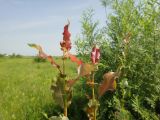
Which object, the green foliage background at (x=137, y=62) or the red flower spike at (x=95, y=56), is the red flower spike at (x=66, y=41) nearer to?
the red flower spike at (x=95, y=56)

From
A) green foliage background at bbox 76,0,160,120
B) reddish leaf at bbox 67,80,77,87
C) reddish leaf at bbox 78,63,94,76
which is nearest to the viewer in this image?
reddish leaf at bbox 78,63,94,76

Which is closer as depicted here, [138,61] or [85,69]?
[85,69]

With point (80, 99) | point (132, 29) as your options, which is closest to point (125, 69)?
point (132, 29)

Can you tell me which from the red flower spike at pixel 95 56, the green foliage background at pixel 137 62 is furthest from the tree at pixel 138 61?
the red flower spike at pixel 95 56

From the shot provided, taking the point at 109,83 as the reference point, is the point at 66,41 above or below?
above

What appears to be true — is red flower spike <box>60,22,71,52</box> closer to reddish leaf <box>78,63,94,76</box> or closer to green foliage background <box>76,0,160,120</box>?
reddish leaf <box>78,63,94,76</box>

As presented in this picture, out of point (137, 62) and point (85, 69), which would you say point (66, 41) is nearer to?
point (85, 69)

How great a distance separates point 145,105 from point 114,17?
51.6 inches

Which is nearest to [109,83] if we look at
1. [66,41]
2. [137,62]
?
[66,41]

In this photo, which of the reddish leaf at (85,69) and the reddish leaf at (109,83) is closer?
the reddish leaf at (85,69)

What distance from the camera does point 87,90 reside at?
5547 millimetres

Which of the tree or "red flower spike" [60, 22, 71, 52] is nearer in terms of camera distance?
"red flower spike" [60, 22, 71, 52]

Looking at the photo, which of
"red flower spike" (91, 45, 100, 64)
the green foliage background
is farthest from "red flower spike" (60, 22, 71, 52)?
the green foliage background

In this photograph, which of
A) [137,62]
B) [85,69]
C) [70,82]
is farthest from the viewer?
[137,62]
